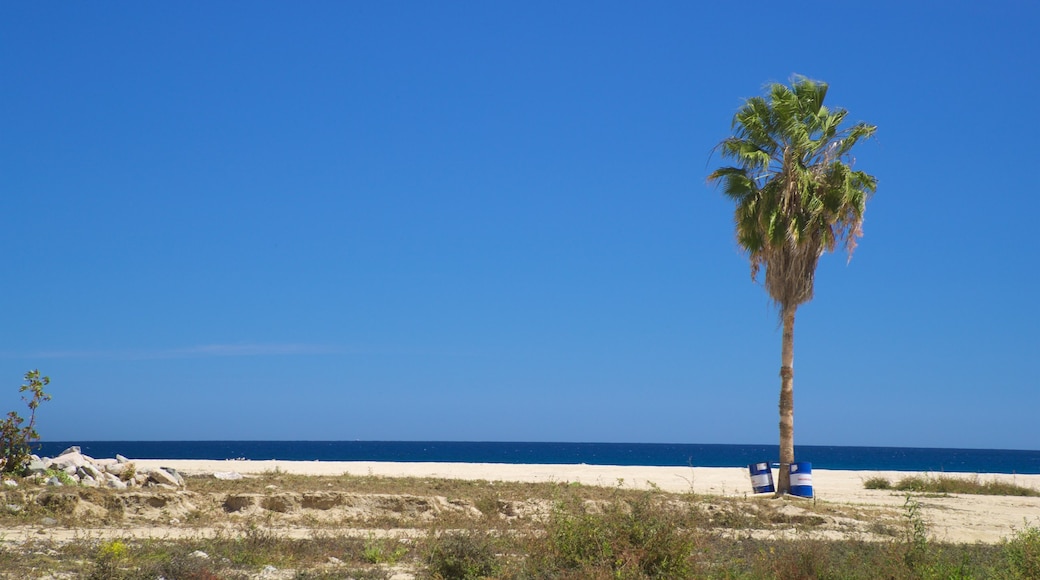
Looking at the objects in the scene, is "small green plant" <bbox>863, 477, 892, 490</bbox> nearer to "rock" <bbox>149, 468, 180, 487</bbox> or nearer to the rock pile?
"rock" <bbox>149, 468, 180, 487</bbox>

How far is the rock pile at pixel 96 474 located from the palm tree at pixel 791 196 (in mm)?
14255

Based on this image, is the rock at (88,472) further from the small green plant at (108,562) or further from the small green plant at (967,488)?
the small green plant at (967,488)

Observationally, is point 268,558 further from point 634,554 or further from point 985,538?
point 985,538

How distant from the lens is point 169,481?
62.5 ft

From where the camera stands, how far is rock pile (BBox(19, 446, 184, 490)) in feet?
59.3

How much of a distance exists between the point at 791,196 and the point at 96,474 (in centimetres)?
1700

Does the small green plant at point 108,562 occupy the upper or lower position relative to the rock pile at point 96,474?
lower

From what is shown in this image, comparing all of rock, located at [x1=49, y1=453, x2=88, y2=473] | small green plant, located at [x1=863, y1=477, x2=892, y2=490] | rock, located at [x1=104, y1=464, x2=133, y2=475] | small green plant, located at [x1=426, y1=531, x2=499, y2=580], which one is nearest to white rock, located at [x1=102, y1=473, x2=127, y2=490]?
rock, located at [x1=104, y1=464, x2=133, y2=475]

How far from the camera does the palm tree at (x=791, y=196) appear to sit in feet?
71.7

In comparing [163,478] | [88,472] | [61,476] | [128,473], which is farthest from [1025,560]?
[88,472]

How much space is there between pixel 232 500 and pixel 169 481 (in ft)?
7.09

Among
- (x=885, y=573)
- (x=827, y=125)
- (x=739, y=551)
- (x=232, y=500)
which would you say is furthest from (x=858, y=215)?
(x=232, y=500)

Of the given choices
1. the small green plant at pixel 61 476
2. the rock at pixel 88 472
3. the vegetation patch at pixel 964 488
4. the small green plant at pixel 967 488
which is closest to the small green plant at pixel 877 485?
the vegetation patch at pixel 964 488

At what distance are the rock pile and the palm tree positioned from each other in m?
14.3
